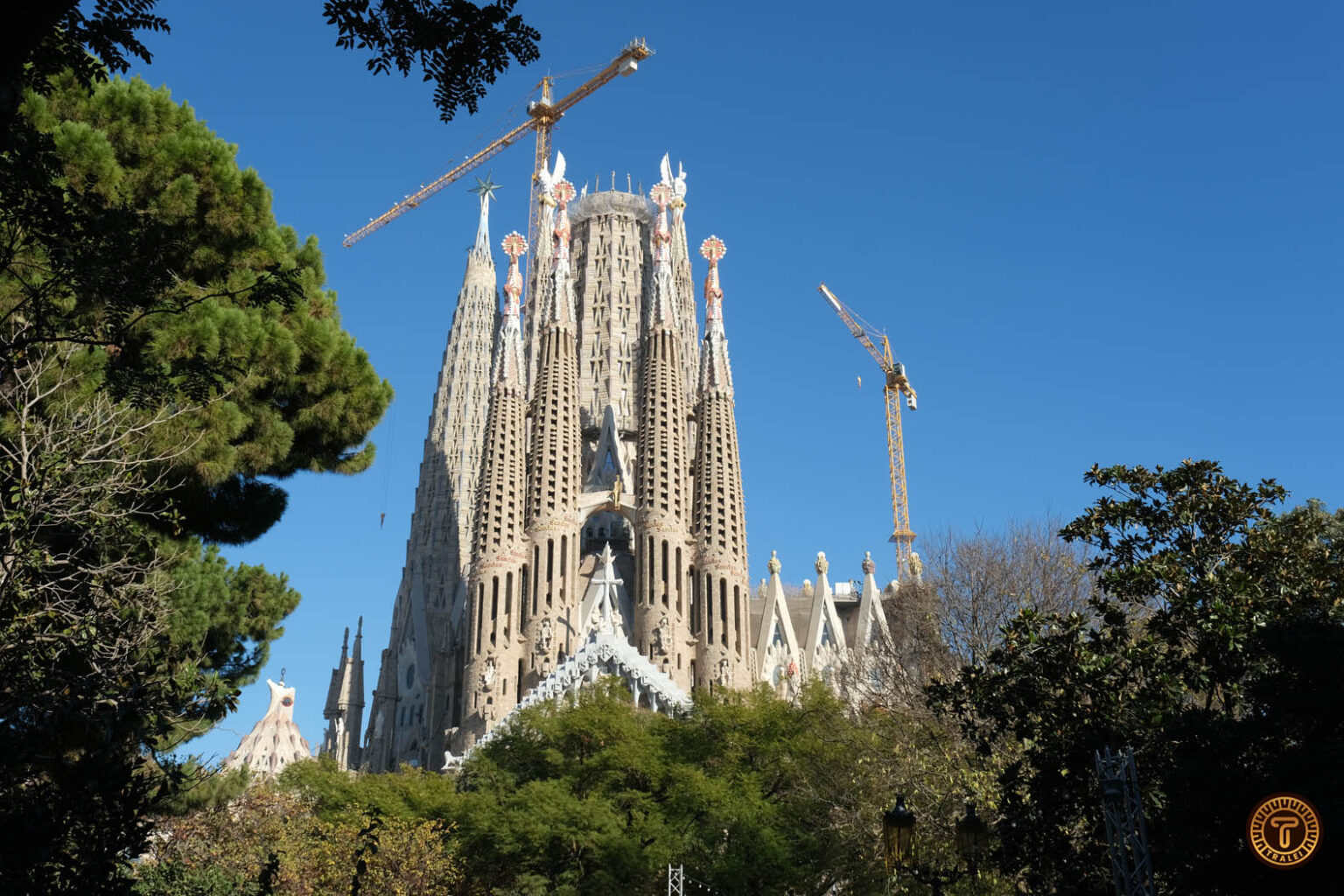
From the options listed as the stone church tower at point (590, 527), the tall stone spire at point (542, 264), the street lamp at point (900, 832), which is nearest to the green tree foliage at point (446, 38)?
the street lamp at point (900, 832)

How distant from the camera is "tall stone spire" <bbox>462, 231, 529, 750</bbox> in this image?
1426 inches

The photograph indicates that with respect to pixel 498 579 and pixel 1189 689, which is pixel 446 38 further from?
pixel 498 579

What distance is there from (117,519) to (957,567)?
1475 centimetres

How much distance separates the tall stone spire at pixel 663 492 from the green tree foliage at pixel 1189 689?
82.3 feet

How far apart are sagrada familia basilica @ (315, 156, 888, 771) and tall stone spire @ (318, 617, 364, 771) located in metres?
0.11

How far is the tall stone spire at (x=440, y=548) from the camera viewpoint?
45750 mm

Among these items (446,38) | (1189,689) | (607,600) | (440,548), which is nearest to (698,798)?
(1189,689)

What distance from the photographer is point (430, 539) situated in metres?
54.7

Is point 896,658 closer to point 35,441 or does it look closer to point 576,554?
point 35,441

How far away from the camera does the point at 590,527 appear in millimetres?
48719

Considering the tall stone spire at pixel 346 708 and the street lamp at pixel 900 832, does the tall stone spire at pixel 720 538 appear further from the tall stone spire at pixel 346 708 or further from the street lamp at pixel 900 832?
the street lamp at pixel 900 832

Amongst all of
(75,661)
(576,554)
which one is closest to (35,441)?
(75,661)

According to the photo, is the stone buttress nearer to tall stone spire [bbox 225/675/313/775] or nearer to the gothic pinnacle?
the gothic pinnacle

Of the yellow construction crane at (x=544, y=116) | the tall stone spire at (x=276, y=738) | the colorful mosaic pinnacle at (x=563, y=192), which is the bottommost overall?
the tall stone spire at (x=276, y=738)
